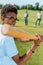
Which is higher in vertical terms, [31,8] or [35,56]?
[35,56]

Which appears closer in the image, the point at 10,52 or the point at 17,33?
the point at 17,33

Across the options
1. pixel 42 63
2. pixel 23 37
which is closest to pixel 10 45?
pixel 23 37

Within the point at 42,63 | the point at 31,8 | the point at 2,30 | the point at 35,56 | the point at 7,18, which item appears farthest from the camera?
the point at 31,8

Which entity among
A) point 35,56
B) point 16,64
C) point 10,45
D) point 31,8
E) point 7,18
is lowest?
point 31,8

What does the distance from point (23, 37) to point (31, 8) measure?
1980 inches

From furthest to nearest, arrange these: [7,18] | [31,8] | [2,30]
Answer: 1. [31,8]
2. [7,18]
3. [2,30]

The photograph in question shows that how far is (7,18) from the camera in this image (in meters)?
3.05

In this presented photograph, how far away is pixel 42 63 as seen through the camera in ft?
32.1

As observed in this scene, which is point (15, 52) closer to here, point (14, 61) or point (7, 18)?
point (14, 61)

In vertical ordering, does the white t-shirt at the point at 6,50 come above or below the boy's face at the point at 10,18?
below

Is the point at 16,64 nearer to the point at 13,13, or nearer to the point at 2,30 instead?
the point at 13,13

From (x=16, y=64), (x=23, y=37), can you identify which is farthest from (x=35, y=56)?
(x=23, y=37)

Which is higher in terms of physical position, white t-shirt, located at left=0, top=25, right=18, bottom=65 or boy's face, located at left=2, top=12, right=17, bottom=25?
boy's face, located at left=2, top=12, right=17, bottom=25

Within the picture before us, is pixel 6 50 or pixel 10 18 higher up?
pixel 10 18
